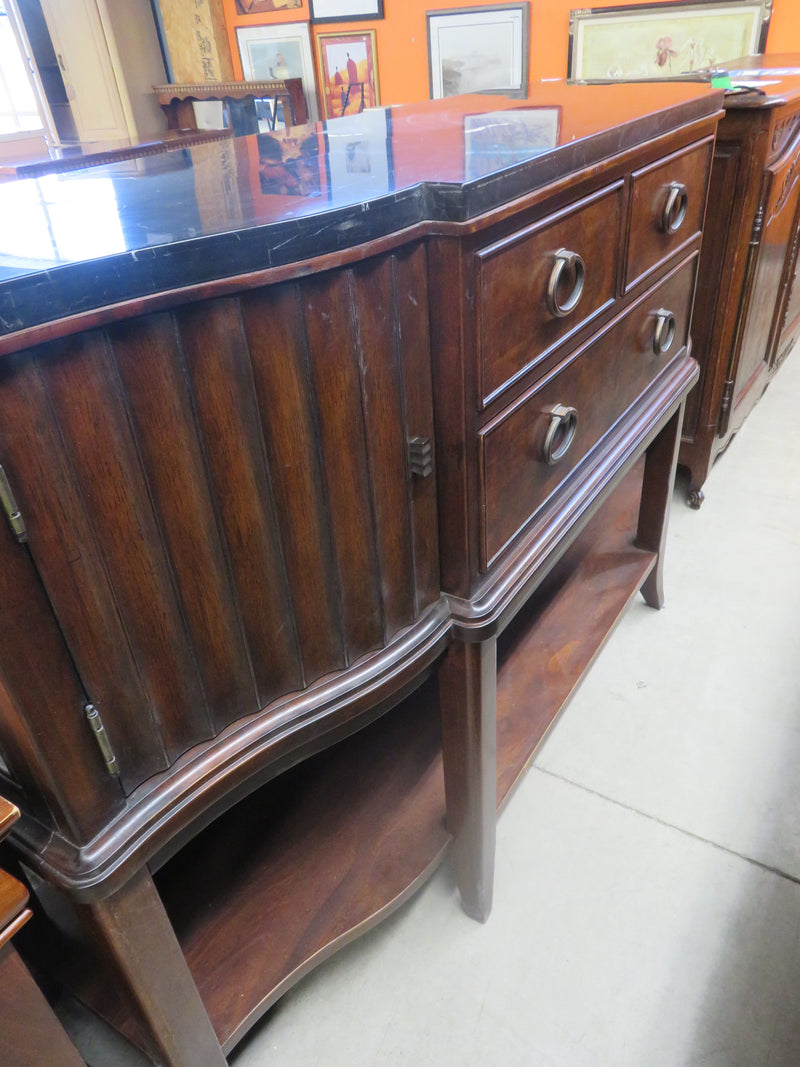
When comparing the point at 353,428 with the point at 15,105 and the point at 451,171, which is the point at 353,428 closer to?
the point at 451,171

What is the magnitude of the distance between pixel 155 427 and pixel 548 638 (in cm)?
101

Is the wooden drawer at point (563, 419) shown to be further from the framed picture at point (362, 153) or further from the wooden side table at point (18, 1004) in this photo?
the wooden side table at point (18, 1004)

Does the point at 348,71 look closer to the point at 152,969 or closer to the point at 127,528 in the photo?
the point at 127,528

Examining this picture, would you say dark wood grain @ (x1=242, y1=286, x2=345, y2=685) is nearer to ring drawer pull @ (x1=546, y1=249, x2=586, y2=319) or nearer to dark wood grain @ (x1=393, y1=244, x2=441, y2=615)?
dark wood grain @ (x1=393, y1=244, x2=441, y2=615)

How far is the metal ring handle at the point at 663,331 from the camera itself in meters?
1.10

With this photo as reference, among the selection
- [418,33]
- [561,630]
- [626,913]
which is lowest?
[626,913]

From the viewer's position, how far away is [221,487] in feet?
1.83

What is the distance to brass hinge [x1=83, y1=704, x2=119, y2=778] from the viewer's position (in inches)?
21.6

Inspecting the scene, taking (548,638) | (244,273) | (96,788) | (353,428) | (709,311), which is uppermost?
(244,273)

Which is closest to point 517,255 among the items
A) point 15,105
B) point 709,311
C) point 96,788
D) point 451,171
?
point 451,171

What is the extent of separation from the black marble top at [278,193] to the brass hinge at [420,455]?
0.19 meters

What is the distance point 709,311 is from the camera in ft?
5.92

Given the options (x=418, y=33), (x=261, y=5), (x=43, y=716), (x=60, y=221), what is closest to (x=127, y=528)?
(x=43, y=716)

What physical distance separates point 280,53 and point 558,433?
135 inches
